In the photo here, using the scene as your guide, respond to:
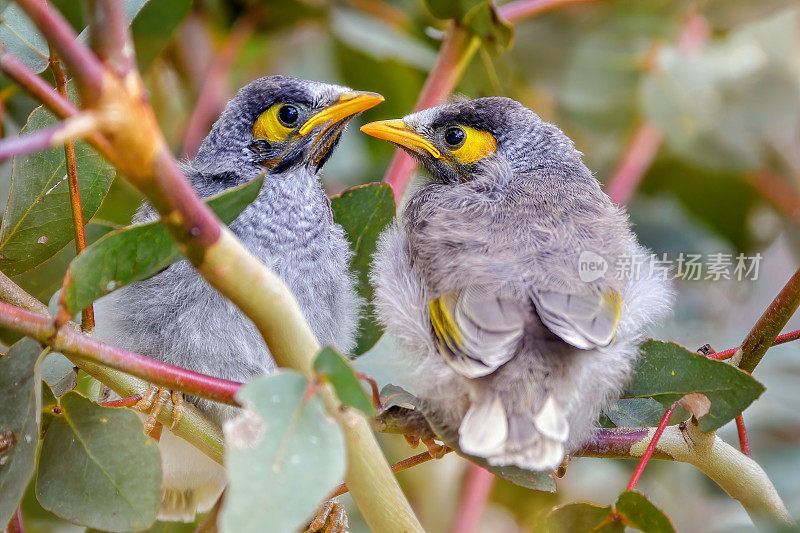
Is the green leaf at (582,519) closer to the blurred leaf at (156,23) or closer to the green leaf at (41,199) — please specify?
the green leaf at (41,199)

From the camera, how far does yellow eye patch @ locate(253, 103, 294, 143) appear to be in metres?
2.55

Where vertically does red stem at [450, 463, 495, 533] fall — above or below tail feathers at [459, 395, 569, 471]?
below

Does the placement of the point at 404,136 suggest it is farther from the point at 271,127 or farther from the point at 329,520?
the point at 329,520

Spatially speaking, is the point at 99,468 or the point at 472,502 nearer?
the point at 99,468

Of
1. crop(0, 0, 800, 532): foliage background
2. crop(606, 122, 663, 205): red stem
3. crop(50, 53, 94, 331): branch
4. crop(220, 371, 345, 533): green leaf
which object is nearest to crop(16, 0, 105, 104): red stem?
crop(220, 371, 345, 533): green leaf

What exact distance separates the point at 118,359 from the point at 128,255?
0.62 feet

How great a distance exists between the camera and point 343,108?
2475 millimetres

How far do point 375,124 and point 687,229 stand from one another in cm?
155

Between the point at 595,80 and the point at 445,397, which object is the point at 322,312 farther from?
the point at 595,80

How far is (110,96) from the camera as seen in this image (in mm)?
926

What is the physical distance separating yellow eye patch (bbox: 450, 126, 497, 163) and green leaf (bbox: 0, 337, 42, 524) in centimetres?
139

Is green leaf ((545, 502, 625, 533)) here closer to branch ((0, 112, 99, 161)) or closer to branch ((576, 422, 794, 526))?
branch ((576, 422, 794, 526))

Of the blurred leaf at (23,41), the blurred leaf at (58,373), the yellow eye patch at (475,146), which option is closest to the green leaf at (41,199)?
the blurred leaf at (23,41)

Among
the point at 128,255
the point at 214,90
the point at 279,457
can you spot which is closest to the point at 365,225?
the point at 128,255
